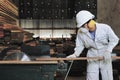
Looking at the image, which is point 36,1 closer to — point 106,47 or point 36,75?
point 106,47

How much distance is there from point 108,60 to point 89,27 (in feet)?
A: 1.68

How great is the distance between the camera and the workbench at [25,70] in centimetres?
413

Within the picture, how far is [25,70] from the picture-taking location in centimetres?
415

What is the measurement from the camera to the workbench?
4.13 m

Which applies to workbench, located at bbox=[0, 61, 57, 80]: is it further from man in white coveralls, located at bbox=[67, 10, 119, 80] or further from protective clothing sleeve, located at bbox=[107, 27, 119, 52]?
protective clothing sleeve, located at bbox=[107, 27, 119, 52]

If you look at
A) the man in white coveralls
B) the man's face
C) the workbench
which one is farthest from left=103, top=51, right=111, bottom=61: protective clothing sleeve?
the workbench

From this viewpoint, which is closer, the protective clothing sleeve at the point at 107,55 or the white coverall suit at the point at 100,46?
the protective clothing sleeve at the point at 107,55

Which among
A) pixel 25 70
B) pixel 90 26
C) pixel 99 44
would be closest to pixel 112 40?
pixel 99 44

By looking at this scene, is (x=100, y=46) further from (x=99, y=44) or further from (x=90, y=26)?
(x=90, y=26)

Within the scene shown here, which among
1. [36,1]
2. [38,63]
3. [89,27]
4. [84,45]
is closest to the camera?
[38,63]

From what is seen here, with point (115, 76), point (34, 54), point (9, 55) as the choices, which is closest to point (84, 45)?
point (34, 54)

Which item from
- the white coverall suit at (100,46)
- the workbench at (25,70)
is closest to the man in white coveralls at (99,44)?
the white coverall suit at (100,46)

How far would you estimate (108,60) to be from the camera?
16.6 ft

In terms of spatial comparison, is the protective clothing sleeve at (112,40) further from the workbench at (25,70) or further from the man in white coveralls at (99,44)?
the workbench at (25,70)
